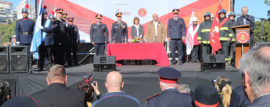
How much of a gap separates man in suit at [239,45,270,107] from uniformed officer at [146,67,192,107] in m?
1.16

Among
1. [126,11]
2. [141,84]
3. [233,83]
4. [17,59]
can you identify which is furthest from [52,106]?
[126,11]

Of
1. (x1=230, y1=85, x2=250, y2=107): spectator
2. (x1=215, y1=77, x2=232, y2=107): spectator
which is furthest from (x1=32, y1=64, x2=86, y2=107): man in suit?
(x1=215, y1=77, x2=232, y2=107): spectator

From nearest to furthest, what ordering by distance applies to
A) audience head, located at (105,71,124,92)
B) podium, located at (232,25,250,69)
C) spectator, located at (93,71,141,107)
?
spectator, located at (93,71,141,107) < audience head, located at (105,71,124,92) < podium, located at (232,25,250,69)

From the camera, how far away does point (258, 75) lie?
1327 millimetres

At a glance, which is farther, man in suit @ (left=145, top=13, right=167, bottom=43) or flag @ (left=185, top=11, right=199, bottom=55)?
flag @ (left=185, top=11, right=199, bottom=55)

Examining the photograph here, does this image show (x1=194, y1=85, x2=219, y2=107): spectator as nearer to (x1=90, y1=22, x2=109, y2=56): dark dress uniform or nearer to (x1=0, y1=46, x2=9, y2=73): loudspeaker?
(x1=0, y1=46, x2=9, y2=73): loudspeaker

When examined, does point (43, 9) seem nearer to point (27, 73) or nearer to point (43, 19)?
point (43, 19)

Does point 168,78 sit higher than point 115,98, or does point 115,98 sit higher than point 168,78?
point 168,78

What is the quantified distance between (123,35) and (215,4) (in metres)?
4.52

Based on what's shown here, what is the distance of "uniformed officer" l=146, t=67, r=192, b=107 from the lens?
8.21 feet

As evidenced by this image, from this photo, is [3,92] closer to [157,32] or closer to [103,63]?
[103,63]

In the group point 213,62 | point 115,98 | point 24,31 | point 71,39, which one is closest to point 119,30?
point 71,39

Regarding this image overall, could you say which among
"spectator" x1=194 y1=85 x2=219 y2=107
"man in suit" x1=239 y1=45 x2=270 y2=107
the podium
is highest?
the podium

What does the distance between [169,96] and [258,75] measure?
128 cm
